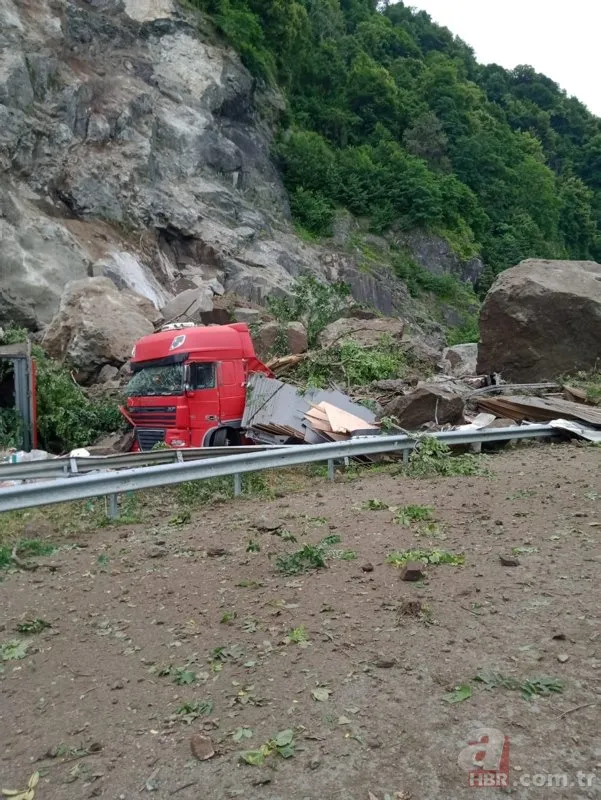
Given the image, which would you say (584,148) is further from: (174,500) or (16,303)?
(174,500)

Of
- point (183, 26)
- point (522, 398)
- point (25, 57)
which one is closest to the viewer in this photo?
point (522, 398)

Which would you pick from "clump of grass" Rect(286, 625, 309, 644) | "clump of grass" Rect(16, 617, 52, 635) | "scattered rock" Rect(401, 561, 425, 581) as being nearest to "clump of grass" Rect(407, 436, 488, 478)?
"scattered rock" Rect(401, 561, 425, 581)

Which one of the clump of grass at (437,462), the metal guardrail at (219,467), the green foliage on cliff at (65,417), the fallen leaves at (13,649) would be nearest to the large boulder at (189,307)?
the green foliage on cliff at (65,417)

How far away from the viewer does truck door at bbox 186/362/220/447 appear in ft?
38.4

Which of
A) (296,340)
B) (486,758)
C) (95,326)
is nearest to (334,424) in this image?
(296,340)

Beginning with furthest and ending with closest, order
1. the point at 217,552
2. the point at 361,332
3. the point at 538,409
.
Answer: the point at 361,332 → the point at 538,409 → the point at 217,552

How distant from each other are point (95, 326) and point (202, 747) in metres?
16.8

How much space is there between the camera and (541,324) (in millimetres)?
15148

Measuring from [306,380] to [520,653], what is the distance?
11383mm

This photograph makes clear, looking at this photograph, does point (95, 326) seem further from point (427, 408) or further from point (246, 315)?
point (427, 408)

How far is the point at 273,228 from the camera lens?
35344 mm

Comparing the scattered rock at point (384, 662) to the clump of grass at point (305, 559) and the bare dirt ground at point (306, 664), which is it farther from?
the clump of grass at point (305, 559)

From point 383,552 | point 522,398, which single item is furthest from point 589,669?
point 522,398

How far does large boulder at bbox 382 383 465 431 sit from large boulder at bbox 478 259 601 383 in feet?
16.0
